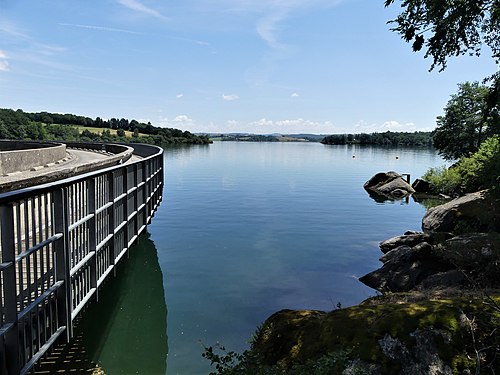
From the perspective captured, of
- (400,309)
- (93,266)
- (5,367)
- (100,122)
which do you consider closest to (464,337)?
(400,309)

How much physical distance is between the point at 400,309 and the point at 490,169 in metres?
9.85

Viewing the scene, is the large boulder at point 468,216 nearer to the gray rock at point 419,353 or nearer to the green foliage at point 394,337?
the green foliage at point 394,337

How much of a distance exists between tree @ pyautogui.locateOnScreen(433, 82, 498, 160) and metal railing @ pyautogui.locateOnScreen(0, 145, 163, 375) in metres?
59.0

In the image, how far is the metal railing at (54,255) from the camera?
14.3ft

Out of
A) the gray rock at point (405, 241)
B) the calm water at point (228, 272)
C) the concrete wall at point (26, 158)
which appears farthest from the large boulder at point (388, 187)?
the concrete wall at point (26, 158)

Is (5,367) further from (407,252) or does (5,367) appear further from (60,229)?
(407,252)

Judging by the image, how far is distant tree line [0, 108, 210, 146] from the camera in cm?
9001

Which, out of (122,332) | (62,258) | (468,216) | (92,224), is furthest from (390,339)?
(468,216)

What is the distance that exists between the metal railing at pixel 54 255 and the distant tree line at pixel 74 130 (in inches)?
3411

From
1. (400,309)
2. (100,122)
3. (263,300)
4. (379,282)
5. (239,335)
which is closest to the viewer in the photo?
(400,309)

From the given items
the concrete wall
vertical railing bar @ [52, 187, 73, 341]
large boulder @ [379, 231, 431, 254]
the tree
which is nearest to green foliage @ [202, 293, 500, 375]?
vertical railing bar @ [52, 187, 73, 341]

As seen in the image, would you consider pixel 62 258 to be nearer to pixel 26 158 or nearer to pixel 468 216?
pixel 26 158

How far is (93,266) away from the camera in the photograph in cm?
780

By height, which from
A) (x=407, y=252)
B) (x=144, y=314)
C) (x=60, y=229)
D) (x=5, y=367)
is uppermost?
(x=60, y=229)
